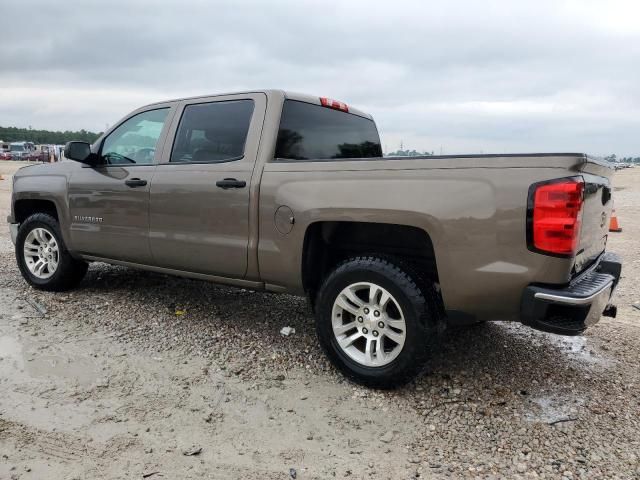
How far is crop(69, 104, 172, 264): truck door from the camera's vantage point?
14.2 feet

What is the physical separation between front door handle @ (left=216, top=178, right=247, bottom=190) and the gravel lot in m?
1.21

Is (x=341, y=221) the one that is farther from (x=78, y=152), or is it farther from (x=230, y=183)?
(x=78, y=152)

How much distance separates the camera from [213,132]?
13.5 ft

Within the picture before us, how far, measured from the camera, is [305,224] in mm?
3373

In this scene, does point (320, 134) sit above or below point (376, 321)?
above

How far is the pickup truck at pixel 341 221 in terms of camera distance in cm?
267

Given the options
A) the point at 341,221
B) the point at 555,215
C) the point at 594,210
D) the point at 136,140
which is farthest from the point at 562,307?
the point at 136,140

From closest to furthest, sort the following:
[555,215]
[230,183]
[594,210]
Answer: [555,215]
[594,210]
[230,183]

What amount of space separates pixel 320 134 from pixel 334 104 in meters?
0.40

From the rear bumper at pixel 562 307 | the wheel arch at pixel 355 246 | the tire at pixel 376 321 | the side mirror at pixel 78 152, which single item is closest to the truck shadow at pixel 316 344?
the tire at pixel 376 321

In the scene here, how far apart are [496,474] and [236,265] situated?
2.17 m

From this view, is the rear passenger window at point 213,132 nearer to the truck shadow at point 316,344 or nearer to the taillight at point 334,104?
the taillight at point 334,104

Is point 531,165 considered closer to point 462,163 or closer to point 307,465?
point 462,163

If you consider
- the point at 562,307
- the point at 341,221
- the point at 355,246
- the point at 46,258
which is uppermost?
the point at 341,221
